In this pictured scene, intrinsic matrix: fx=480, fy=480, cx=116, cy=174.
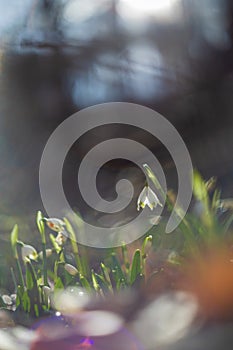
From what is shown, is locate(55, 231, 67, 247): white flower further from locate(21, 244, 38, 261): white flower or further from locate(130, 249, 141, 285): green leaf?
locate(130, 249, 141, 285): green leaf

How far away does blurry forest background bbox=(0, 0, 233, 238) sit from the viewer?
7.37 ft

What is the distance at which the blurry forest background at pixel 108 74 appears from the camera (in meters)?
2.25

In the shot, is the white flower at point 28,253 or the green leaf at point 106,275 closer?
the green leaf at point 106,275

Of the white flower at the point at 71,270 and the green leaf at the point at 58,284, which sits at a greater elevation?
the white flower at the point at 71,270

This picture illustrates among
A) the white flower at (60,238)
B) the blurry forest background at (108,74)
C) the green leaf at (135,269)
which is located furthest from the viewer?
the blurry forest background at (108,74)

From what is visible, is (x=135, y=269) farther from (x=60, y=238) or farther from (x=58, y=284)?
(x=60, y=238)

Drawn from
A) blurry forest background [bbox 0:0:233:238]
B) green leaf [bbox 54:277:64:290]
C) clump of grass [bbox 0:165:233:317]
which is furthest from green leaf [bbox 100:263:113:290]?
blurry forest background [bbox 0:0:233:238]

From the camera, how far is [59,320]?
1.07 metres

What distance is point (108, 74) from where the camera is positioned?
251 centimetres

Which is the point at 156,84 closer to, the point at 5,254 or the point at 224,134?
the point at 224,134

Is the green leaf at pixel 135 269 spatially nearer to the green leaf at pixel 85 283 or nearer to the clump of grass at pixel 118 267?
the clump of grass at pixel 118 267

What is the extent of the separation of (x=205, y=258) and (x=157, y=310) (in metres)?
0.20

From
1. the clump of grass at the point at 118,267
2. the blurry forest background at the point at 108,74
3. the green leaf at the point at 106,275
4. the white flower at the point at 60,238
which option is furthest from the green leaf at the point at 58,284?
the blurry forest background at the point at 108,74

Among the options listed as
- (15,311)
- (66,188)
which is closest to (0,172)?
(66,188)
